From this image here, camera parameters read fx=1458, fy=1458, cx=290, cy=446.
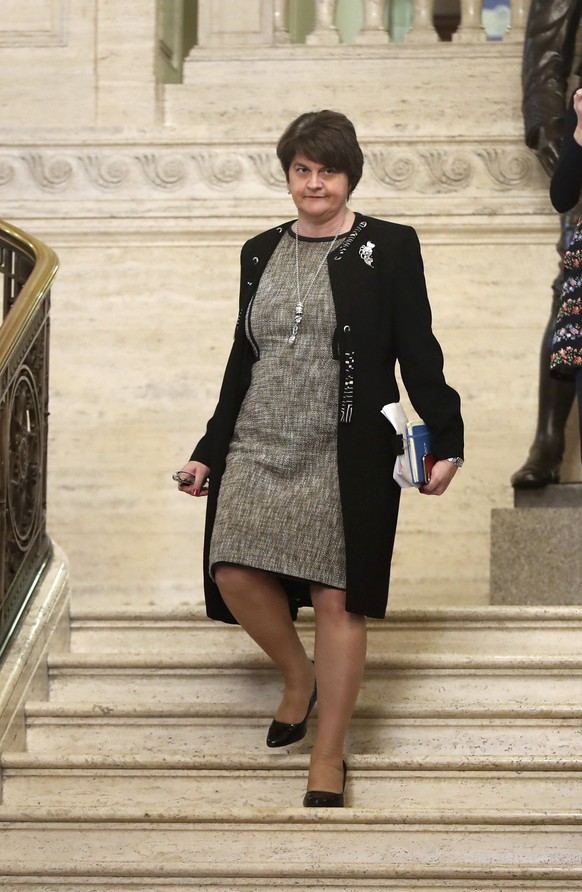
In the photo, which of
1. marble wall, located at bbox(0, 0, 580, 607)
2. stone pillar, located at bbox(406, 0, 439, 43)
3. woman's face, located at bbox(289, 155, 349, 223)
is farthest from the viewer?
stone pillar, located at bbox(406, 0, 439, 43)

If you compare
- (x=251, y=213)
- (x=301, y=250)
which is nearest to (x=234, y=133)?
(x=251, y=213)

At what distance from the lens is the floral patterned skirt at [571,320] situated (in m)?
3.53

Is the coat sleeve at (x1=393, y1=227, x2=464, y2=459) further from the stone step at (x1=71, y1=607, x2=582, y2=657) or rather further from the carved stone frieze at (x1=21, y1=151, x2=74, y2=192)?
the carved stone frieze at (x1=21, y1=151, x2=74, y2=192)

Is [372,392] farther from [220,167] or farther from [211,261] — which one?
[220,167]

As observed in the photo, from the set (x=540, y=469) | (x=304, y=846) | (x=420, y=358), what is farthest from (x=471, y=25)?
(x=304, y=846)

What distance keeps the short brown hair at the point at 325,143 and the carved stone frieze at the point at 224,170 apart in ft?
10.5

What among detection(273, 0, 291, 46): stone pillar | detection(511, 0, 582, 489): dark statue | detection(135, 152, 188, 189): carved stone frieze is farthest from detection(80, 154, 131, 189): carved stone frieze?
detection(511, 0, 582, 489): dark statue

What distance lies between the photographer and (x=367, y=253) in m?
3.53

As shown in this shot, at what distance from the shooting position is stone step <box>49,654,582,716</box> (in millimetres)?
3984

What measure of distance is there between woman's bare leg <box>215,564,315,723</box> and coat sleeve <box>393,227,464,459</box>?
0.53 meters

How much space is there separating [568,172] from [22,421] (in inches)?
67.6

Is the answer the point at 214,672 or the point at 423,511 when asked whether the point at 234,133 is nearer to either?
the point at 423,511

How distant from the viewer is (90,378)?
21.8 feet

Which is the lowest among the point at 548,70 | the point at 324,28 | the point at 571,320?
the point at 571,320
